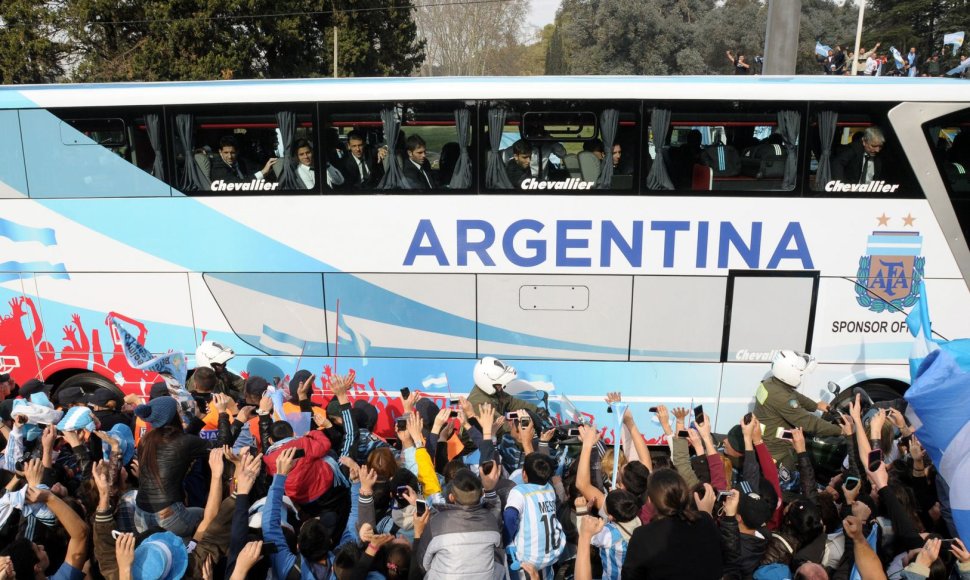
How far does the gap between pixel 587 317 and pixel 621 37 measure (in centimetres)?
4286

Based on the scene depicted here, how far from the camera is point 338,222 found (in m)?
7.48

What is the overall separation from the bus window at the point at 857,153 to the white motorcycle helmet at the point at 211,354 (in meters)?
6.22

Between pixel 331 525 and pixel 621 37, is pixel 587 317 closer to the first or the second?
pixel 331 525

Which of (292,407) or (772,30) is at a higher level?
(772,30)

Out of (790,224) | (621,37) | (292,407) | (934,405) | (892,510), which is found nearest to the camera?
(892,510)

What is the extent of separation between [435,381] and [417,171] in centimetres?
231

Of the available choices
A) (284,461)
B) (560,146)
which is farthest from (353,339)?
(284,461)

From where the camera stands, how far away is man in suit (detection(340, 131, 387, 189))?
7367 mm

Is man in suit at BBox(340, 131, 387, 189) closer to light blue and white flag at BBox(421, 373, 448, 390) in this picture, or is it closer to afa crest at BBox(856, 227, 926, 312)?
light blue and white flag at BBox(421, 373, 448, 390)

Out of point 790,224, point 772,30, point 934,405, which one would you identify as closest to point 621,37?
point 772,30

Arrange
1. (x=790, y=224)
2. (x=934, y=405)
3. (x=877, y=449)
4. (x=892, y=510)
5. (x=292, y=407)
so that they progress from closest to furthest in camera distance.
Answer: (x=892, y=510)
(x=934, y=405)
(x=877, y=449)
(x=292, y=407)
(x=790, y=224)

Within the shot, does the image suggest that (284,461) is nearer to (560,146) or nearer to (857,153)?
(560,146)

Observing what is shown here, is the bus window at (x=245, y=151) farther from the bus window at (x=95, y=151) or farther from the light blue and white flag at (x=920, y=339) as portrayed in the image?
the light blue and white flag at (x=920, y=339)

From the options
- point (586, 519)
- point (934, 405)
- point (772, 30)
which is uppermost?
point (772, 30)
